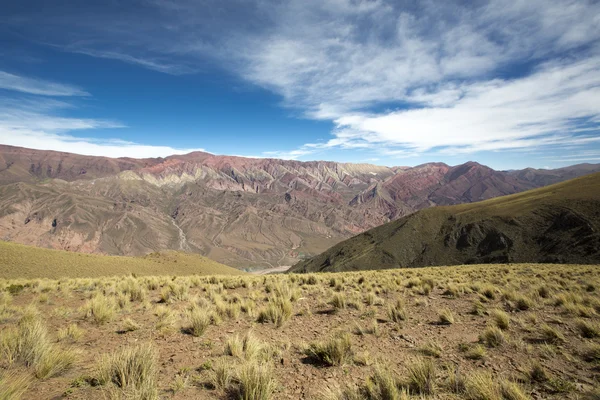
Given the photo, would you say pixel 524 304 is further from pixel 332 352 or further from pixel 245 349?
A: pixel 245 349

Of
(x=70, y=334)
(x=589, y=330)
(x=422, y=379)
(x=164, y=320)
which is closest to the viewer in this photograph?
(x=422, y=379)

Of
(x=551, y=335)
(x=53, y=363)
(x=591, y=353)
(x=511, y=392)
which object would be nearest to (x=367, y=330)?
(x=511, y=392)

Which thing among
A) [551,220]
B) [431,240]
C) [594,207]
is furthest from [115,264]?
[594,207]

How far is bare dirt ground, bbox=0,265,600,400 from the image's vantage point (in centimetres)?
435

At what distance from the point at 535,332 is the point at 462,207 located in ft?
397

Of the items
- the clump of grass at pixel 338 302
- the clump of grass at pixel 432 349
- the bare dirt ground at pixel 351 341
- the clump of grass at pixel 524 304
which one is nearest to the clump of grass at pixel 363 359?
the bare dirt ground at pixel 351 341

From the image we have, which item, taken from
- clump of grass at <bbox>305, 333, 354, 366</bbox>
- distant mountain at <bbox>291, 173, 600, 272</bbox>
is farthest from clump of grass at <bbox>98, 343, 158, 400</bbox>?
distant mountain at <bbox>291, 173, 600, 272</bbox>

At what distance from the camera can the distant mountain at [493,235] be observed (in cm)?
6644

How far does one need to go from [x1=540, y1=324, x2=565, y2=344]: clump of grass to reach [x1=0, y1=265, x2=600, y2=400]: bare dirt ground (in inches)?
0.9

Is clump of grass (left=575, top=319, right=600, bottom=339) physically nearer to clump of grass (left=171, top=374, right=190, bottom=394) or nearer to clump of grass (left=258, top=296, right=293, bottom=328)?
clump of grass (left=258, top=296, right=293, bottom=328)

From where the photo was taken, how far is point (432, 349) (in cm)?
578

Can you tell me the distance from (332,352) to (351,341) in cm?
124

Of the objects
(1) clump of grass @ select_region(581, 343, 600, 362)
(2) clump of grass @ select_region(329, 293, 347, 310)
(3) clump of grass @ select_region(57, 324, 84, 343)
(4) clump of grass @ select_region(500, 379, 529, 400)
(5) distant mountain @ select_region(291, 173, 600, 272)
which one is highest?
(4) clump of grass @ select_region(500, 379, 529, 400)

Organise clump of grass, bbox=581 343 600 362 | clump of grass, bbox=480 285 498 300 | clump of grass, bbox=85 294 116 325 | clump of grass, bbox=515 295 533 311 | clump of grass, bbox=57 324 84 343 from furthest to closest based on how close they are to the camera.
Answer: clump of grass, bbox=480 285 498 300 → clump of grass, bbox=515 295 533 311 → clump of grass, bbox=85 294 116 325 → clump of grass, bbox=57 324 84 343 → clump of grass, bbox=581 343 600 362
